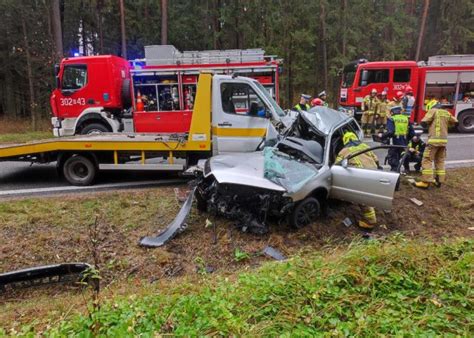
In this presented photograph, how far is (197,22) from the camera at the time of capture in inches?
961

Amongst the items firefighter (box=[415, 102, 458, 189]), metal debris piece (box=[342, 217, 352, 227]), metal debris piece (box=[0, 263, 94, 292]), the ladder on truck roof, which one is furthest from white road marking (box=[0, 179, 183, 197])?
firefighter (box=[415, 102, 458, 189])

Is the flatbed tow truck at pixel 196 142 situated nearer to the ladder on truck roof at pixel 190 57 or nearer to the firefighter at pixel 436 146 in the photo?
the firefighter at pixel 436 146

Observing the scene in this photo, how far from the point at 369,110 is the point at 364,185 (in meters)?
9.79

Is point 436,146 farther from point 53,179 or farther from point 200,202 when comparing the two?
point 53,179

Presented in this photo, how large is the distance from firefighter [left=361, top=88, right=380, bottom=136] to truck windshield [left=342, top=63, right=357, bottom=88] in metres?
1.83

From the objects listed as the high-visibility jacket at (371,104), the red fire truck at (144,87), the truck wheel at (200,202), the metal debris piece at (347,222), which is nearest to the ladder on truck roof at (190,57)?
the red fire truck at (144,87)

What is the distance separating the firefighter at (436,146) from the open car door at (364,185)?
2.49 metres

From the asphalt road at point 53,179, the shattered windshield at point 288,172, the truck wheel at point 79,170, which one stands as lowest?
the asphalt road at point 53,179

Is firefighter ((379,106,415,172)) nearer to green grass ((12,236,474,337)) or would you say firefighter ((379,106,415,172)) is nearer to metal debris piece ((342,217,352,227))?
metal debris piece ((342,217,352,227))

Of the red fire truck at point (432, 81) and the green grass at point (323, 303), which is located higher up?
the red fire truck at point (432, 81)

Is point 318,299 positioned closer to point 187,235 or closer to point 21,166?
point 187,235

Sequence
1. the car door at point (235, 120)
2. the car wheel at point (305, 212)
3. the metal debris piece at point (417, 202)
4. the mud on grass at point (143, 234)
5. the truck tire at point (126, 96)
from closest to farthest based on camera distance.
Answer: the mud on grass at point (143, 234) → the car wheel at point (305, 212) → the metal debris piece at point (417, 202) → the car door at point (235, 120) → the truck tire at point (126, 96)

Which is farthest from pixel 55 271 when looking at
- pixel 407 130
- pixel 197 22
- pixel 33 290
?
pixel 197 22

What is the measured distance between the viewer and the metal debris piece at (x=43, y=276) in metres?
3.87
